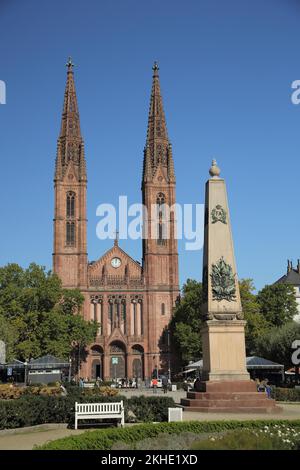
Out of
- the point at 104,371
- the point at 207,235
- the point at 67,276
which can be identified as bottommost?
the point at 104,371

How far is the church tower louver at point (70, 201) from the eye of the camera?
74875 mm

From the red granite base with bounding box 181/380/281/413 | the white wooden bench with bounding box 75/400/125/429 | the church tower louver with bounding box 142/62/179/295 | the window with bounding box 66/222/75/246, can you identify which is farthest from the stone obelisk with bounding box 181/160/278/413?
the window with bounding box 66/222/75/246

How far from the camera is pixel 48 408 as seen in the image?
54.1 feet

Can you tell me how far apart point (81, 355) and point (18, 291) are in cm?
1426

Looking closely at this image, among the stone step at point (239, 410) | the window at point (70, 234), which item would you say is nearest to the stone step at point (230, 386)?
the stone step at point (239, 410)

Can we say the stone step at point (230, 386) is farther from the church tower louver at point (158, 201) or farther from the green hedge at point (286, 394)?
the church tower louver at point (158, 201)

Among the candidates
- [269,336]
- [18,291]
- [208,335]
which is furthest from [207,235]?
[18,291]

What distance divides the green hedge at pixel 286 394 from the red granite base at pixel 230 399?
905 centimetres

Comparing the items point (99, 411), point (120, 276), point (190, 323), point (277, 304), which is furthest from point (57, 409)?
point (120, 276)

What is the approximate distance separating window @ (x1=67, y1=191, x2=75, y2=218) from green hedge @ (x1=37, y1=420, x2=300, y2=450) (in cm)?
6571

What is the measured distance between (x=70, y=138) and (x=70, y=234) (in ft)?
47.7
